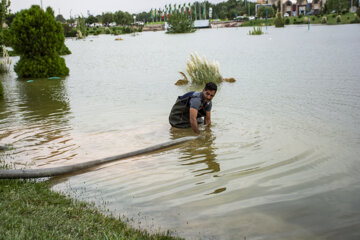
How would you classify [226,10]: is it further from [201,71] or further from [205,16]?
[201,71]

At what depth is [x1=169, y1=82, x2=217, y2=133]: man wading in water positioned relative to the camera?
7621mm

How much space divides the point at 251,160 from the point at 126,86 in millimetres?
10977

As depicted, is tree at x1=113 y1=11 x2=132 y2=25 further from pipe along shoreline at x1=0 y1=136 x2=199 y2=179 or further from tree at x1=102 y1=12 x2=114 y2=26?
pipe along shoreline at x1=0 y1=136 x2=199 y2=179

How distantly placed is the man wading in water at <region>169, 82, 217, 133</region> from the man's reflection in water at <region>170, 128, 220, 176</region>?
0.77 ft

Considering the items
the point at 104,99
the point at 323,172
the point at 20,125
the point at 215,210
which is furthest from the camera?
the point at 104,99

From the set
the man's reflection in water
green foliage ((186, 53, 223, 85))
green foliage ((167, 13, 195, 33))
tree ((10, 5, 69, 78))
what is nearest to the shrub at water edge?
tree ((10, 5, 69, 78))

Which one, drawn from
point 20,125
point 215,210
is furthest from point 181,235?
point 20,125

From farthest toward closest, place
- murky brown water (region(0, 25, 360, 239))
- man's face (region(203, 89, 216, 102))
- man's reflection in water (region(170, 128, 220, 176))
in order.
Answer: man's face (region(203, 89, 216, 102))
man's reflection in water (region(170, 128, 220, 176))
murky brown water (region(0, 25, 360, 239))

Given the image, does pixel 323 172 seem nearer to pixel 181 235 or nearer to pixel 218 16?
pixel 181 235

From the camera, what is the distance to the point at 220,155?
7.02m

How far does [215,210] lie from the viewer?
15.8ft

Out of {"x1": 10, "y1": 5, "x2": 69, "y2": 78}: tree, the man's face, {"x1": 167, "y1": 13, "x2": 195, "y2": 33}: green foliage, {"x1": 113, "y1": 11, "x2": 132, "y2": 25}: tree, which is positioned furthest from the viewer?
{"x1": 113, "y1": 11, "x2": 132, "y2": 25}: tree

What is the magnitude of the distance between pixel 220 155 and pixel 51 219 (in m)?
3.69

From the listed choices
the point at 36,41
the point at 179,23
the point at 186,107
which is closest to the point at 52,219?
the point at 186,107
